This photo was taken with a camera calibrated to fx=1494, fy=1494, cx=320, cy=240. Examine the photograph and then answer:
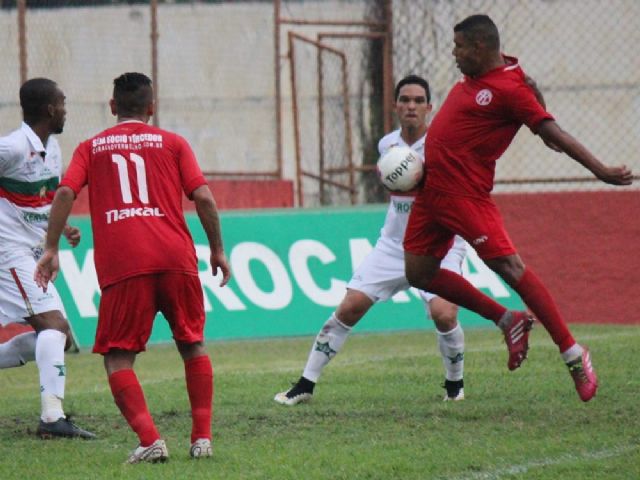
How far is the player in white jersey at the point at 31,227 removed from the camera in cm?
883

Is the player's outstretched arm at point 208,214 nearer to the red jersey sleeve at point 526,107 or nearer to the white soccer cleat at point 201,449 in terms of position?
the white soccer cleat at point 201,449

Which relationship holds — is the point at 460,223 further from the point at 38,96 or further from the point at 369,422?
the point at 38,96

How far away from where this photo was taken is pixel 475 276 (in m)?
14.7

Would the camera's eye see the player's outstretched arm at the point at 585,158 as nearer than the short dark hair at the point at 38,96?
Yes

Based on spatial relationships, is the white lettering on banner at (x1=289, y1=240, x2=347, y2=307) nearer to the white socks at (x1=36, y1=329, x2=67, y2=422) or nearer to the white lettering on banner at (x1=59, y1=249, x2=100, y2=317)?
the white lettering on banner at (x1=59, y1=249, x2=100, y2=317)

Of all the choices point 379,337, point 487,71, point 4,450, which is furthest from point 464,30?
point 379,337

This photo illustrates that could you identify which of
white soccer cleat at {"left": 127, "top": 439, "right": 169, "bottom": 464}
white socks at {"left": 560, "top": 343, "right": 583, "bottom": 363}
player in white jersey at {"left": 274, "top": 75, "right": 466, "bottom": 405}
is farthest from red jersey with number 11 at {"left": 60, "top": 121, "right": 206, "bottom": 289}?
player in white jersey at {"left": 274, "top": 75, "right": 466, "bottom": 405}

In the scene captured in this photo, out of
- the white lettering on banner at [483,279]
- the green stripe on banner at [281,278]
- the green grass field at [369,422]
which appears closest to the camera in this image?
the green grass field at [369,422]

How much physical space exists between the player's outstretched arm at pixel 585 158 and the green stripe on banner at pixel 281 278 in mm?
6593

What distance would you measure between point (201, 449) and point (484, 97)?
2.53 meters

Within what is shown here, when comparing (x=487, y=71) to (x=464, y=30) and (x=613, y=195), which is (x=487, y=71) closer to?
(x=464, y=30)

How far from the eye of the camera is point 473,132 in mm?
8391

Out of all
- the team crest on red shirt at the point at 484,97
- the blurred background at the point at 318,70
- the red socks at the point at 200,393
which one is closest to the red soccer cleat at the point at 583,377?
the team crest on red shirt at the point at 484,97

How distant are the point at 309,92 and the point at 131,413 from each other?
44.9 feet
